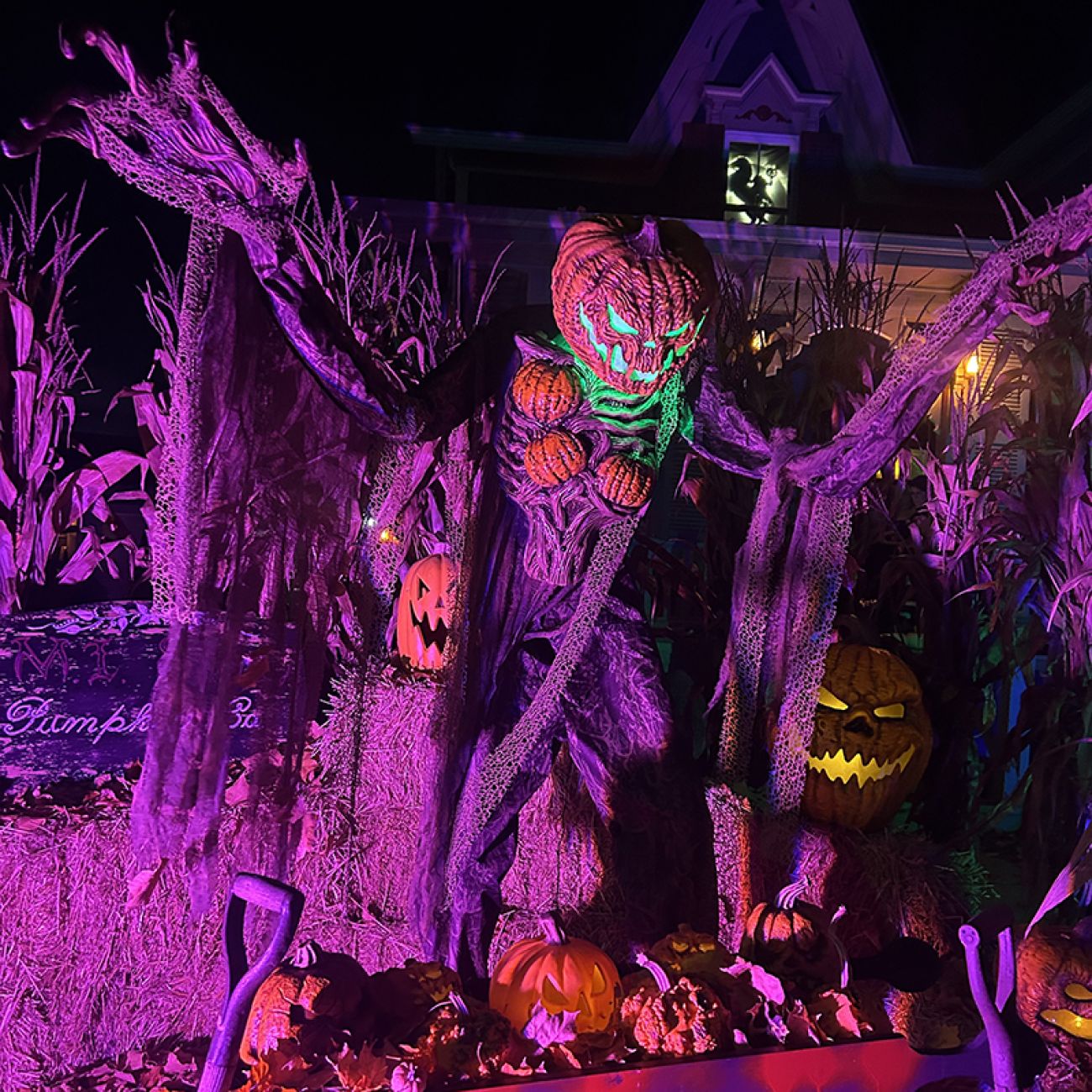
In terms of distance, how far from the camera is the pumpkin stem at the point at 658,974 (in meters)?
1.84

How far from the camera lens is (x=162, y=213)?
2.67m

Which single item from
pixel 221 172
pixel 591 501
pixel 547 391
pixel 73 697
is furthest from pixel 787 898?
pixel 221 172

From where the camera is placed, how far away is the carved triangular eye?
1.89m

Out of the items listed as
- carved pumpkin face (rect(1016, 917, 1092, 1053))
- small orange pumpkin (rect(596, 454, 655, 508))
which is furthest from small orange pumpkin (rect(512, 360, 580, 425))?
carved pumpkin face (rect(1016, 917, 1092, 1053))

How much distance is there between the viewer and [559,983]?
187 cm

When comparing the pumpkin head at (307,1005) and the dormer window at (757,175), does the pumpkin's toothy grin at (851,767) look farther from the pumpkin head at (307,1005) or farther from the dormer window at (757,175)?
the dormer window at (757,175)

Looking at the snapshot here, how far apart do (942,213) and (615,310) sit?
5.07 m

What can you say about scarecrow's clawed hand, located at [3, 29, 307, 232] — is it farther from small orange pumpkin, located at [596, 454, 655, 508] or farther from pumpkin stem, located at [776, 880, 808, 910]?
pumpkin stem, located at [776, 880, 808, 910]

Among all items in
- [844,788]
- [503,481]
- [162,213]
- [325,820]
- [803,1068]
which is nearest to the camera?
[803,1068]

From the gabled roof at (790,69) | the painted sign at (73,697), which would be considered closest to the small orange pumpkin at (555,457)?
the painted sign at (73,697)

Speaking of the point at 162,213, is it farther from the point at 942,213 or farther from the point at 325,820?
the point at 942,213

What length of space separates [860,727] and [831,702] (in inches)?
4.4

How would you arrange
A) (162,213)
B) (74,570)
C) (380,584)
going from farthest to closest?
(74,570) < (162,213) < (380,584)

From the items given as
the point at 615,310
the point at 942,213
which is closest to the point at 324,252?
the point at 615,310
